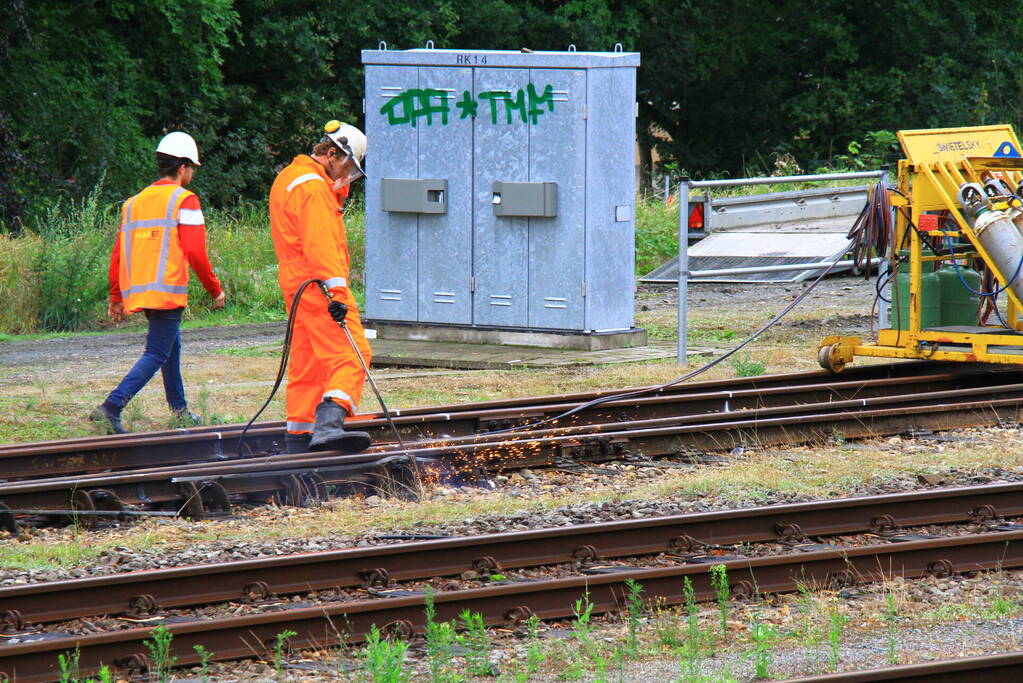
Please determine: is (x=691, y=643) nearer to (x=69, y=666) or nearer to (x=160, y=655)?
(x=160, y=655)

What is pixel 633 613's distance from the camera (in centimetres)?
552

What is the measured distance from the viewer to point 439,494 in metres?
8.10

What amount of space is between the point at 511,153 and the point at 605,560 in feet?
24.9

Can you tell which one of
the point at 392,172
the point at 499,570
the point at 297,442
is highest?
the point at 392,172

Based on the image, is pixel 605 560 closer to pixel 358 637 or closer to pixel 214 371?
pixel 358 637

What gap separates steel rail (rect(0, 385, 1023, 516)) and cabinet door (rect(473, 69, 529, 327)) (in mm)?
4475

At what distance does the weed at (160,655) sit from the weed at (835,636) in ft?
7.72

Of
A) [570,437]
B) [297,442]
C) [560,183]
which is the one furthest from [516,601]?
[560,183]

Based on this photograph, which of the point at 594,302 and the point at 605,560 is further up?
the point at 594,302

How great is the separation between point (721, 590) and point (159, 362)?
5217mm

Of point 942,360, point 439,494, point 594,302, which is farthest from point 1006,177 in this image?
point 439,494

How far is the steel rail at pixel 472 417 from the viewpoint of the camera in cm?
863

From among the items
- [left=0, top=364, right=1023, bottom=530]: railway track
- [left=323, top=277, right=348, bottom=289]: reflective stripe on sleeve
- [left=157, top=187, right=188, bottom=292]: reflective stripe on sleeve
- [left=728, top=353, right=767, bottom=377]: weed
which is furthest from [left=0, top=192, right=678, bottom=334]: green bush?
[left=323, top=277, right=348, bottom=289]: reflective stripe on sleeve

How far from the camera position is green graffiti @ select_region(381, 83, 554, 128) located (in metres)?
13.6
